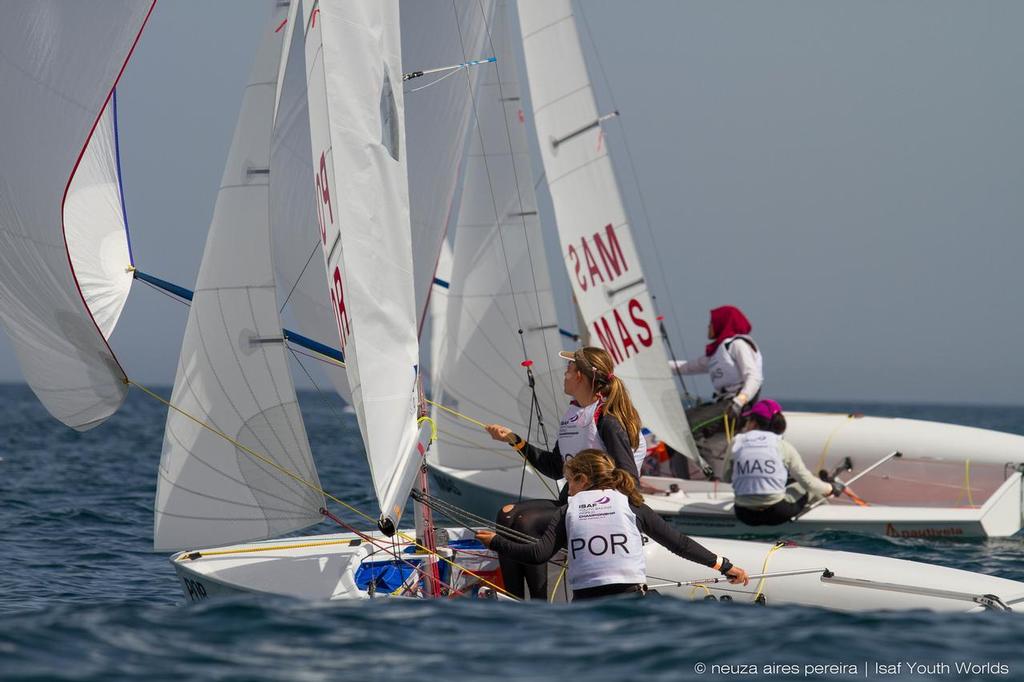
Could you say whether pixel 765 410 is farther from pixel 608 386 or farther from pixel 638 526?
pixel 638 526

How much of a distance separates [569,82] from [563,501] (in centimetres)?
671

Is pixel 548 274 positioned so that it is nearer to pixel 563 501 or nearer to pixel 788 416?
pixel 788 416

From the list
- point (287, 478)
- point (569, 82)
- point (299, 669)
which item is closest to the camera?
point (299, 669)

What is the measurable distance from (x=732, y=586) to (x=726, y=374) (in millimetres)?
5232

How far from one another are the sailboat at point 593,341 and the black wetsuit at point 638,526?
17.6 feet

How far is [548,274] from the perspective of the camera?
37.8ft

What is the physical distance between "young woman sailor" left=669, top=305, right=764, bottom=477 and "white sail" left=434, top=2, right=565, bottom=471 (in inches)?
58.0

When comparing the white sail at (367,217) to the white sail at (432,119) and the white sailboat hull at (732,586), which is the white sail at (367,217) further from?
the white sail at (432,119)

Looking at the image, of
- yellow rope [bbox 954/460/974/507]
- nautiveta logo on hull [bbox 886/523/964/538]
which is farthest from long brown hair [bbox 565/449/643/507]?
yellow rope [bbox 954/460/974/507]

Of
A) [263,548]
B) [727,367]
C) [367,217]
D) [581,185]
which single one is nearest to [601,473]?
[367,217]

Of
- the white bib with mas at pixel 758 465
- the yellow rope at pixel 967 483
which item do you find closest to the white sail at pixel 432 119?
the white bib with mas at pixel 758 465

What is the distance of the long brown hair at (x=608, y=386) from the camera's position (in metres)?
6.53

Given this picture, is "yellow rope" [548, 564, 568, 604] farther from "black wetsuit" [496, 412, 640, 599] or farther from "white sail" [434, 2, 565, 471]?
"white sail" [434, 2, 565, 471]

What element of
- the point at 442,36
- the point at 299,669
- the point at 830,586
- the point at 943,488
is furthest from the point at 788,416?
the point at 299,669
